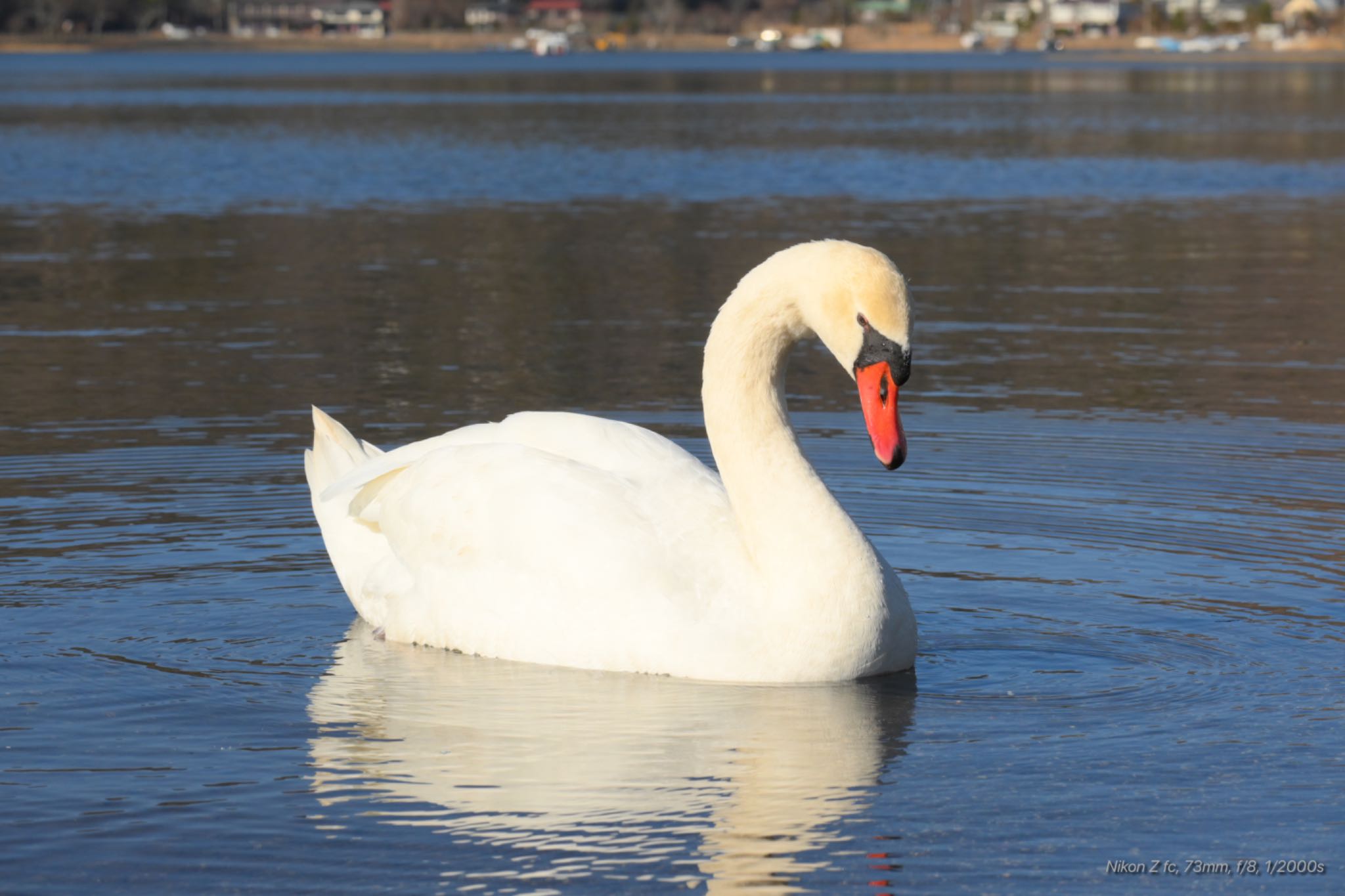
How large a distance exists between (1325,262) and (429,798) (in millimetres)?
18241

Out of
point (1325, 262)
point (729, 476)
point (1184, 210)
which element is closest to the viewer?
point (729, 476)

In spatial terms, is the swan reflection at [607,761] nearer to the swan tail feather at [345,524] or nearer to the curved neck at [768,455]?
the swan tail feather at [345,524]

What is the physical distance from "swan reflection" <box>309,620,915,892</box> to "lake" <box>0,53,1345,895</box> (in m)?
0.02

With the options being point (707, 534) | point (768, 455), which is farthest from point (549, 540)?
point (768, 455)

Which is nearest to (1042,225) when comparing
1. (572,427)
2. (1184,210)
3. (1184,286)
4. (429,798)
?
(1184,210)

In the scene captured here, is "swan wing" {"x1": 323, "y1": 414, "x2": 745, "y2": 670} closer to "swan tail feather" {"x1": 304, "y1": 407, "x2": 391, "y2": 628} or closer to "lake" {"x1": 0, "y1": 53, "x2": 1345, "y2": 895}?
"swan tail feather" {"x1": 304, "y1": 407, "x2": 391, "y2": 628}

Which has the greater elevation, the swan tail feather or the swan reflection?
the swan tail feather

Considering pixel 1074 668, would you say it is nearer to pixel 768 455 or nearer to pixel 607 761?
pixel 768 455

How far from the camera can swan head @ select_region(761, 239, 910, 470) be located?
6934 mm

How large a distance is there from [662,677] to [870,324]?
1499 millimetres

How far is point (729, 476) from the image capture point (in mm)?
7617

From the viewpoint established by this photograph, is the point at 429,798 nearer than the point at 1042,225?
Yes

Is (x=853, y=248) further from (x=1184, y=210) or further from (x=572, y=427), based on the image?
(x=1184, y=210)

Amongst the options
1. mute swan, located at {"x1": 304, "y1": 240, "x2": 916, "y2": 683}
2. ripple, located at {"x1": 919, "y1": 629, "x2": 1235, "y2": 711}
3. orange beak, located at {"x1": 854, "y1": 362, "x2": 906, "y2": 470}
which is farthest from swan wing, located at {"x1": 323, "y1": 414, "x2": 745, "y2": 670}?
ripple, located at {"x1": 919, "y1": 629, "x2": 1235, "y2": 711}
